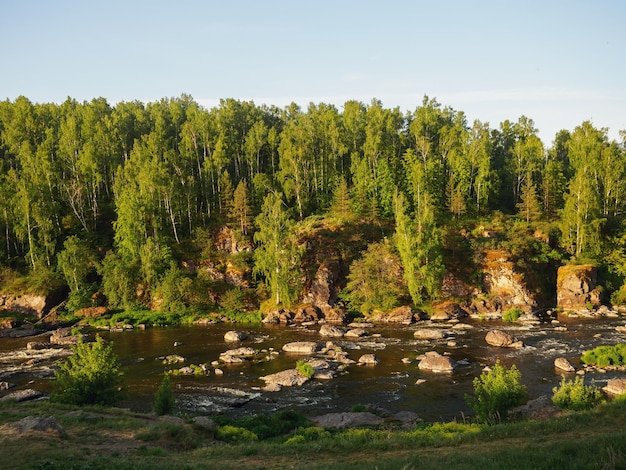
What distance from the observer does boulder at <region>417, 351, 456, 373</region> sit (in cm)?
4394

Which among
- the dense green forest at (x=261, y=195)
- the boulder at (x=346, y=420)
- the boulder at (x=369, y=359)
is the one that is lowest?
the boulder at (x=369, y=359)

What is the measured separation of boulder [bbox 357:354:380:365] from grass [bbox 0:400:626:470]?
1956 cm

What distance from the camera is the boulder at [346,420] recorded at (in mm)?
30859

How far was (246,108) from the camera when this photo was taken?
12156cm

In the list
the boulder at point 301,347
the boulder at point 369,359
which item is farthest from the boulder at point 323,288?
the boulder at point 369,359

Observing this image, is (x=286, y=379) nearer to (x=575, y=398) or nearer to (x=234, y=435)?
(x=234, y=435)

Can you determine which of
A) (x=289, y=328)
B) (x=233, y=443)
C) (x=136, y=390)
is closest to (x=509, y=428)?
(x=233, y=443)

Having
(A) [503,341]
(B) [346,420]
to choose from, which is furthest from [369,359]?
(B) [346,420]

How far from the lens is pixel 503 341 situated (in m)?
51.4

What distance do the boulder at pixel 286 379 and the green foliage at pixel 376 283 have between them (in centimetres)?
2905

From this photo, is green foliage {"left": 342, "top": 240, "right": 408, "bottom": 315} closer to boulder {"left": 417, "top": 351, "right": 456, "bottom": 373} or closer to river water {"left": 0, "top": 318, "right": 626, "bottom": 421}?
river water {"left": 0, "top": 318, "right": 626, "bottom": 421}

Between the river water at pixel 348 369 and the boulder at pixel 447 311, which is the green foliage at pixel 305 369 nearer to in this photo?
the river water at pixel 348 369

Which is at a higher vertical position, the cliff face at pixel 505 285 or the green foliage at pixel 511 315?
the cliff face at pixel 505 285

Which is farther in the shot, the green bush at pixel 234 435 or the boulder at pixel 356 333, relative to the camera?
the boulder at pixel 356 333
